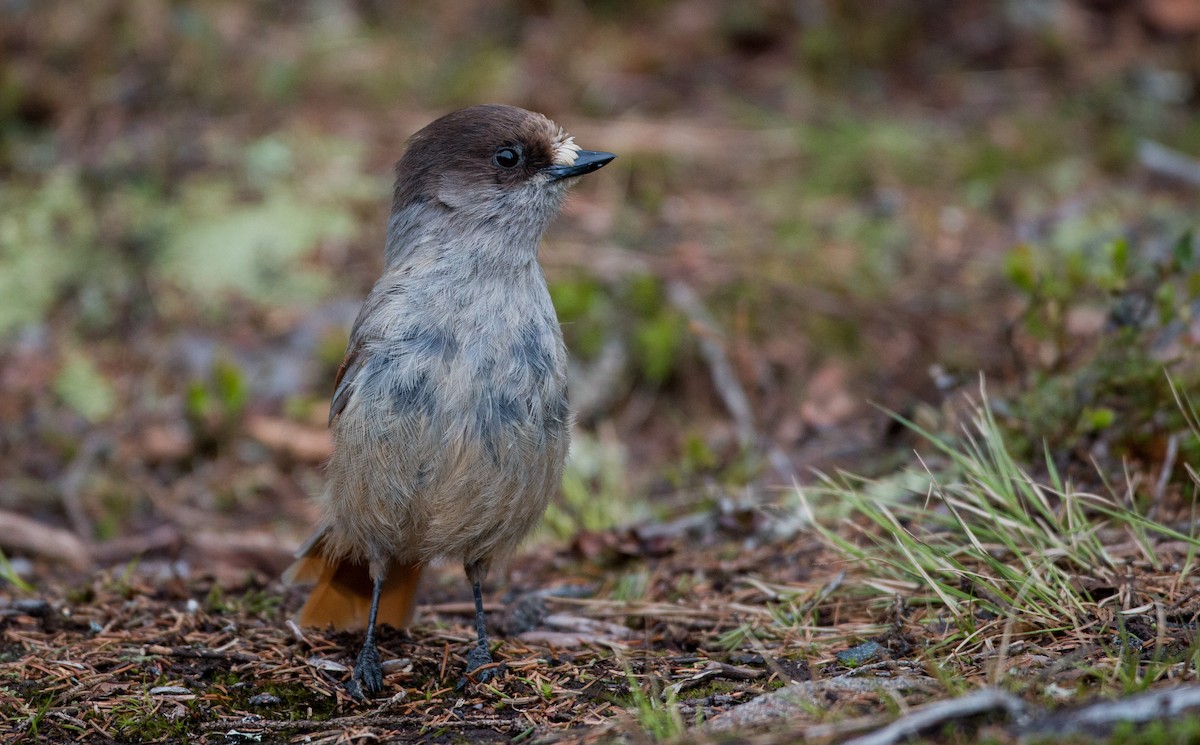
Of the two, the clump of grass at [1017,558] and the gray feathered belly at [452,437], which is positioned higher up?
the gray feathered belly at [452,437]

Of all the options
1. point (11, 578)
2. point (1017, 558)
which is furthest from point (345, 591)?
point (1017, 558)

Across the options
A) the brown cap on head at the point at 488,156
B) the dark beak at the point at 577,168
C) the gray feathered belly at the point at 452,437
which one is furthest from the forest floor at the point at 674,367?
the brown cap on head at the point at 488,156

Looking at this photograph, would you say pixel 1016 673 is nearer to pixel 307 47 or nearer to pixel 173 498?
pixel 173 498

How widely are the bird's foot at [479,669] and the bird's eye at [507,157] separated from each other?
1636mm

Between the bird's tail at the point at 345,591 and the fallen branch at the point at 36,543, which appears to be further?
the fallen branch at the point at 36,543

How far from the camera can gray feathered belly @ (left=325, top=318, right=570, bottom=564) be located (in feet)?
11.6

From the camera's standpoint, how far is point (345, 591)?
4.07 m

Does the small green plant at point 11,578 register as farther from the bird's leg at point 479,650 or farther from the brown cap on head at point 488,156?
the brown cap on head at point 488,156

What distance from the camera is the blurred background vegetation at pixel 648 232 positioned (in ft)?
17.6

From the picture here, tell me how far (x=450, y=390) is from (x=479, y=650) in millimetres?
824

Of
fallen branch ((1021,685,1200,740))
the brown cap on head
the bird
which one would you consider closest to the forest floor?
fallen branch ((1021,685,1200,740))

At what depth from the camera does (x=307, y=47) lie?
8.38m

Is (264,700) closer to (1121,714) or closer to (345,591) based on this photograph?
(345,591)

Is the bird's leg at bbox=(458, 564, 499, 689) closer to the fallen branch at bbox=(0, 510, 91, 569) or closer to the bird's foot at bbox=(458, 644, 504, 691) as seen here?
the bird's foot at bbox=(458, 644, 504, 691)
